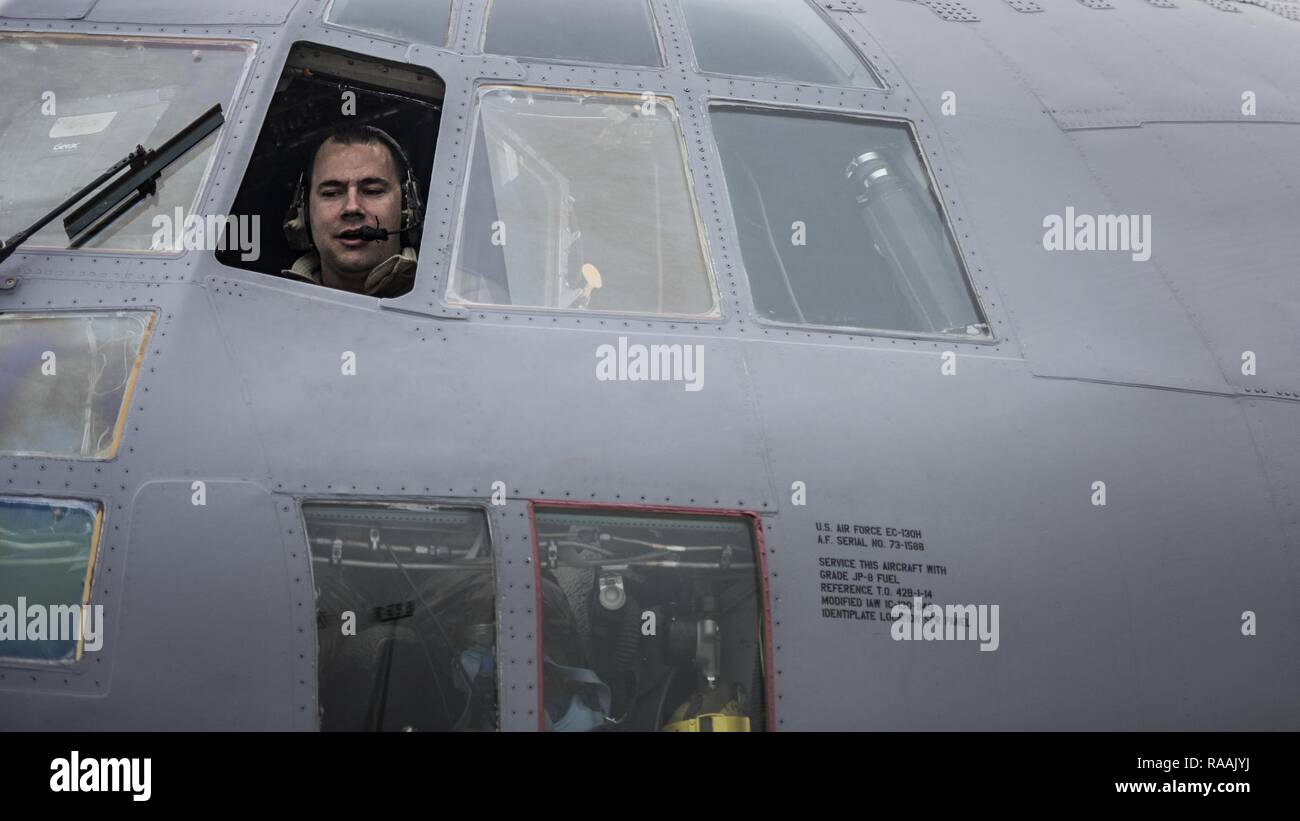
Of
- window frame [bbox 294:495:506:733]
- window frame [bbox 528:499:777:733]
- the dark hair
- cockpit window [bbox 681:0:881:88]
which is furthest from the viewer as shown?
the dark hair

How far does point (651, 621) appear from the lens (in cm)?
567

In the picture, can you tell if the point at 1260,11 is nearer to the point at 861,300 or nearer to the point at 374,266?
the point at 861,300

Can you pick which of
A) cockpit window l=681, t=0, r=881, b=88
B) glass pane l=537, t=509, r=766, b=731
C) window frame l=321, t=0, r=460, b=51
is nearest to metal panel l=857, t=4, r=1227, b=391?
cockpit window l=681, t=0, r=881, b=88

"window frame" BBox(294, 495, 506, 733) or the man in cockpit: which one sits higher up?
the man in cockpit

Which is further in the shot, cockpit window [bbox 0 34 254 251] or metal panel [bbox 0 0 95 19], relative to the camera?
metal panel [bbox 0 0 95 19]

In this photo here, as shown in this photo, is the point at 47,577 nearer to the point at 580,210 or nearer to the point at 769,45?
the point at 580,210

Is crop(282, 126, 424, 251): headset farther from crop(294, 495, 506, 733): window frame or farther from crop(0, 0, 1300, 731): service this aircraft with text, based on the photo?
crop(294, 495, 506, 733): window frame

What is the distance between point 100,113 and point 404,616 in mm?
3098

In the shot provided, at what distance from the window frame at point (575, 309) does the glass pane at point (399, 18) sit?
1.61 ft

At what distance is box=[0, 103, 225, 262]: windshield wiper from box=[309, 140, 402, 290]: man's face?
90 cm

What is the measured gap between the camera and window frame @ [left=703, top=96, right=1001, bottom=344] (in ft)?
20.6

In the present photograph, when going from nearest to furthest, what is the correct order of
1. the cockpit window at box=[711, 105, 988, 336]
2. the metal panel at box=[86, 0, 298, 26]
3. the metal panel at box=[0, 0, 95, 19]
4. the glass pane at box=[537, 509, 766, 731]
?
1. the glass pane at box=[537, 509, 766, 731]
2. the cockpit window at box=[711, 105, 988, 336]
3. the metal panel at box=[86, 0, 298, 26]
4. the metal panel at box=[0, 0, 95, 19]

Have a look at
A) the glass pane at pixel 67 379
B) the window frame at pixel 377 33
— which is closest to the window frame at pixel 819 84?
the window frame at pixel 377 33
